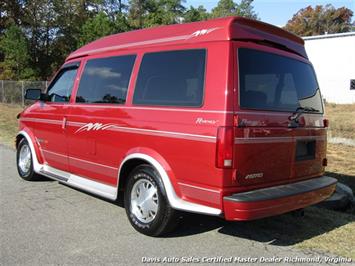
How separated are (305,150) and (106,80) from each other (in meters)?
2.62

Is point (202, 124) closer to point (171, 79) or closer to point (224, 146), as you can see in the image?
point (224, 146)

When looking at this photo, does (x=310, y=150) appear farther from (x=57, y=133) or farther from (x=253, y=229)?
(x=57, y=133)

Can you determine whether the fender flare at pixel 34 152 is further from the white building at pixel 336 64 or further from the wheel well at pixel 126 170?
the white building at pixel 336 64

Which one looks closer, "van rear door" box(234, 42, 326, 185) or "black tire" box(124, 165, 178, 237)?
"van rear door" box(234, 42, 326, 185)

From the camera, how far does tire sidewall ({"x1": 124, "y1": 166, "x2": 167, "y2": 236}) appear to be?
5027 millimetres

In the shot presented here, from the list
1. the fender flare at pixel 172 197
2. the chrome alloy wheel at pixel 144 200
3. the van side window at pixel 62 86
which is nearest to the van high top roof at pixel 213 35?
the van side window at pixel 62 86

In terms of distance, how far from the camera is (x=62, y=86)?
7.05 meters

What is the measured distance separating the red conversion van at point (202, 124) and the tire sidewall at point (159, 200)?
A: 1 cm

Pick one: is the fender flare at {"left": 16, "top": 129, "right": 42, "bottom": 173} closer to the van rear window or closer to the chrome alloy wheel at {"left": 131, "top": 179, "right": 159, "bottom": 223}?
the chrome alloy wheel at {"left": 131, "top": 179, "right": 159, "bottom": 223}

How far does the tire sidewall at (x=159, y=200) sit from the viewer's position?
5.03m

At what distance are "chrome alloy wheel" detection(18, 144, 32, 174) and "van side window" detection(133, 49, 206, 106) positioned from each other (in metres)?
3.22

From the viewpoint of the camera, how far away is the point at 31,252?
472 cm

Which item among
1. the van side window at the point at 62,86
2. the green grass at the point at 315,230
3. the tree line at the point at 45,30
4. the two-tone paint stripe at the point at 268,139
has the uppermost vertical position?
the tree line at the point at 45,30

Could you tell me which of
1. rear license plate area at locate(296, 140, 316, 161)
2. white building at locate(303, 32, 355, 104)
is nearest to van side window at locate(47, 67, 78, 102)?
rear license plate area at locate(296, 140, 316, 161)
